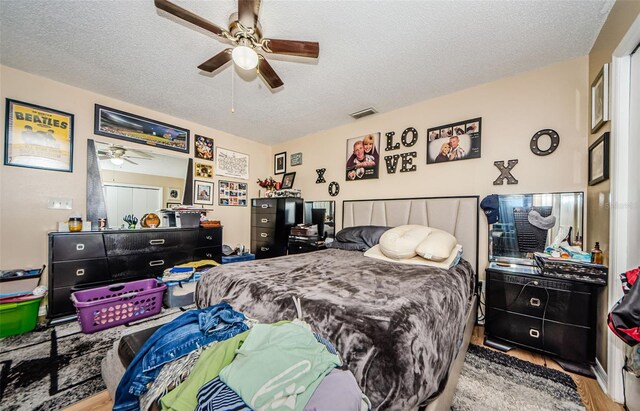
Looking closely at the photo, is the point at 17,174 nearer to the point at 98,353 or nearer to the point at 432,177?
the point at 98,353

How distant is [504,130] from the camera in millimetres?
2494

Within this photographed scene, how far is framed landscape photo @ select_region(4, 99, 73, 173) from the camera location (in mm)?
2471

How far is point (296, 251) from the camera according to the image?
3.78 metres

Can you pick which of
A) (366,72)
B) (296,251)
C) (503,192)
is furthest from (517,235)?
(296,251)

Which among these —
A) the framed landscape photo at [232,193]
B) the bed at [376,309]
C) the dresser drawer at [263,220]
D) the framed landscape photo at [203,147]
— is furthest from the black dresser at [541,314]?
the framed landscape photo at [203,147]

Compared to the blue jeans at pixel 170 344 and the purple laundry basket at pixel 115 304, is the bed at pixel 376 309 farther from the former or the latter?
the purple laundry basket at pixel 115 304

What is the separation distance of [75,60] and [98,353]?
2759mm

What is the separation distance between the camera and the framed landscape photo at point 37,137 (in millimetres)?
2471

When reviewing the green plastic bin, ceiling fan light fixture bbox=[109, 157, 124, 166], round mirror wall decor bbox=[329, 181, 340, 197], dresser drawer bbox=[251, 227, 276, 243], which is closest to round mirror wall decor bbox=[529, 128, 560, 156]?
round mirror wall decor bbox=[329, 181, 340, 197]

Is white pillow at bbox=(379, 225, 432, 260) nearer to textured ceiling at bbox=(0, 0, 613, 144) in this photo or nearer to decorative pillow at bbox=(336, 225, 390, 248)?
decorative pillow at bbox=(336, 225, 390, 248)

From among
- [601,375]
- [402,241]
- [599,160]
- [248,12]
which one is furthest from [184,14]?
[601,375]

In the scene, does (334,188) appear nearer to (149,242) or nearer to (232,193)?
(232,193)

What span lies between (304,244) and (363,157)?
1641 mm

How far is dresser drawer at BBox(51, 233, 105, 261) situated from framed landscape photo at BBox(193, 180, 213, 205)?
1377 millimetres
